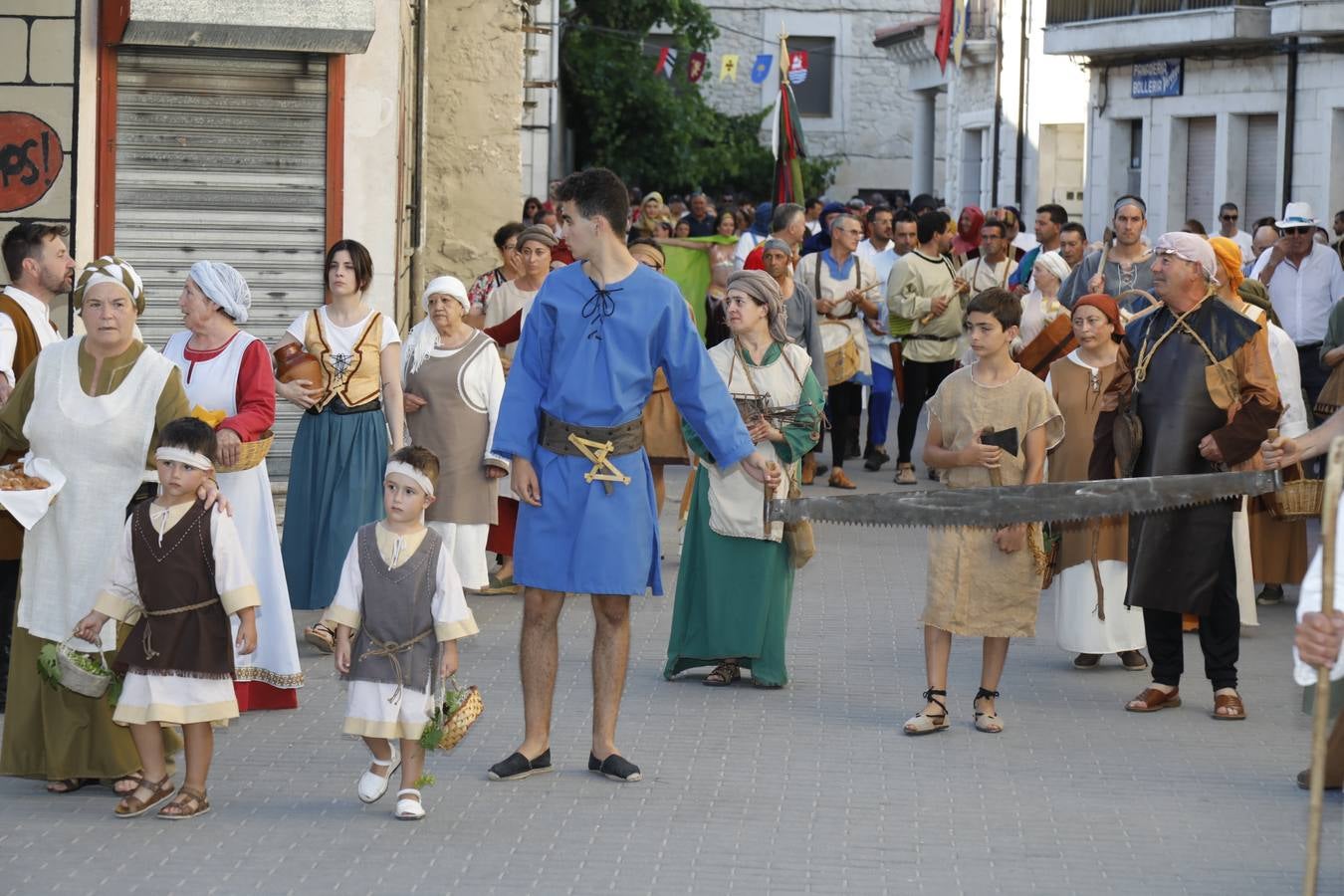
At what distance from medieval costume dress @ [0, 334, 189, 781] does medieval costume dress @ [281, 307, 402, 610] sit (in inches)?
95.4

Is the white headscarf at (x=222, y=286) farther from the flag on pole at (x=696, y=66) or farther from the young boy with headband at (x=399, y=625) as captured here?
the flag on pole at (x=696, y=66)

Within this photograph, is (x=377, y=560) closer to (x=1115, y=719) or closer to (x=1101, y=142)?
(x=1115, y=719)

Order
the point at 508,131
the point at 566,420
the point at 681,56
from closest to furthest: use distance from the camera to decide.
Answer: the point at 566,420 → the point at 508,131 → the point at 681,56

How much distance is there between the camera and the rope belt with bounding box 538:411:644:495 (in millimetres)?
7496

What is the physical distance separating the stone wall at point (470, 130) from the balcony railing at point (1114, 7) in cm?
1317

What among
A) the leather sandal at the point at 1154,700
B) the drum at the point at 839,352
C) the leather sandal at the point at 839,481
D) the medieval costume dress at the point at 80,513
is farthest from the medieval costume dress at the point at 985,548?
the leather sandal at the point at 839,481

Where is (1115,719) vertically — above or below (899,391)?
below

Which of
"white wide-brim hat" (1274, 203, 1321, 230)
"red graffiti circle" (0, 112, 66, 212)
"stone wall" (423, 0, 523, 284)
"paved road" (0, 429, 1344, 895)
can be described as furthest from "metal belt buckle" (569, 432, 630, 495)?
"stone wall" (423, 0, 523, 284)

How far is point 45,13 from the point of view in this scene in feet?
40.5

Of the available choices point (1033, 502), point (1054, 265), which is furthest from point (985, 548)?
point (1054, 265)

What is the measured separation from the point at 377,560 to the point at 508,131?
11.8m

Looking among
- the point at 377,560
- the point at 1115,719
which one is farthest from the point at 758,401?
the point at 377,560

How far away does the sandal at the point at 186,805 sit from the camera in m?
6.96

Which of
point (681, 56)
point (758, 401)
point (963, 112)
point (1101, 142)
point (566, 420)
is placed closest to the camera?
point (566, 420)
